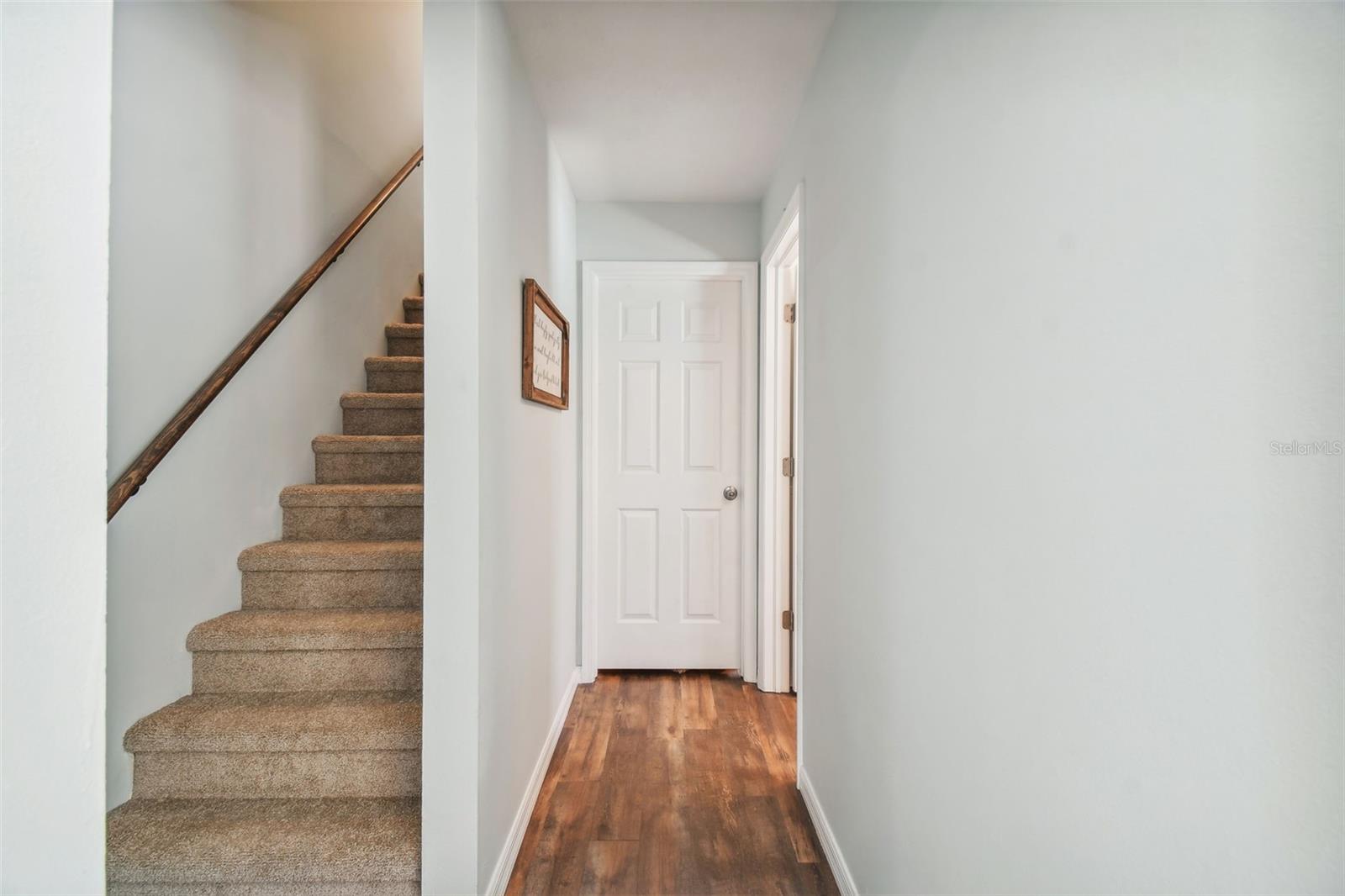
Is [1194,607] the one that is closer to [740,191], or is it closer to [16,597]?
[16,597]

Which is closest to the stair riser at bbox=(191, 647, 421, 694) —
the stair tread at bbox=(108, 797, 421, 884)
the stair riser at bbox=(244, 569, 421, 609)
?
the stair riser at bbox=(244, 569, 421, 609)

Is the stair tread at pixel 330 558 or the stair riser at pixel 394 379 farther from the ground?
the stair riser at pixel 394 379

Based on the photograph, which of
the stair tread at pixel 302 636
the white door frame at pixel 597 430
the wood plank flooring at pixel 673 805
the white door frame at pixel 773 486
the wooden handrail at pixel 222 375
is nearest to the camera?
the wooden handrail at pixel 222 375

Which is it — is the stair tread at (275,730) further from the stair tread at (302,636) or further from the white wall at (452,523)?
the white wall at (452,523)

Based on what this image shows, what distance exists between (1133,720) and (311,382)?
2747 millimetres

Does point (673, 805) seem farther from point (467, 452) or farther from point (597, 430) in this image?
point (597, 430)

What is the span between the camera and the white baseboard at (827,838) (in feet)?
5.45

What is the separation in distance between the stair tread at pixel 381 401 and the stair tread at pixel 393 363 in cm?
25

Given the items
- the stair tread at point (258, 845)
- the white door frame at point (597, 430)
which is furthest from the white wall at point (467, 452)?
the white door frame at point (597, 430)

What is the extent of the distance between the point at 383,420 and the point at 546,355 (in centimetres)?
87

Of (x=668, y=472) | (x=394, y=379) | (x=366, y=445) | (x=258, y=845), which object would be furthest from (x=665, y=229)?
(x=258, y=845)

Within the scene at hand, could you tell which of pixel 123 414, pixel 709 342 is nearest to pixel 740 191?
pixel 709 342

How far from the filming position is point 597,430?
3369 millimetres

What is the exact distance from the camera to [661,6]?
71.7 inches
